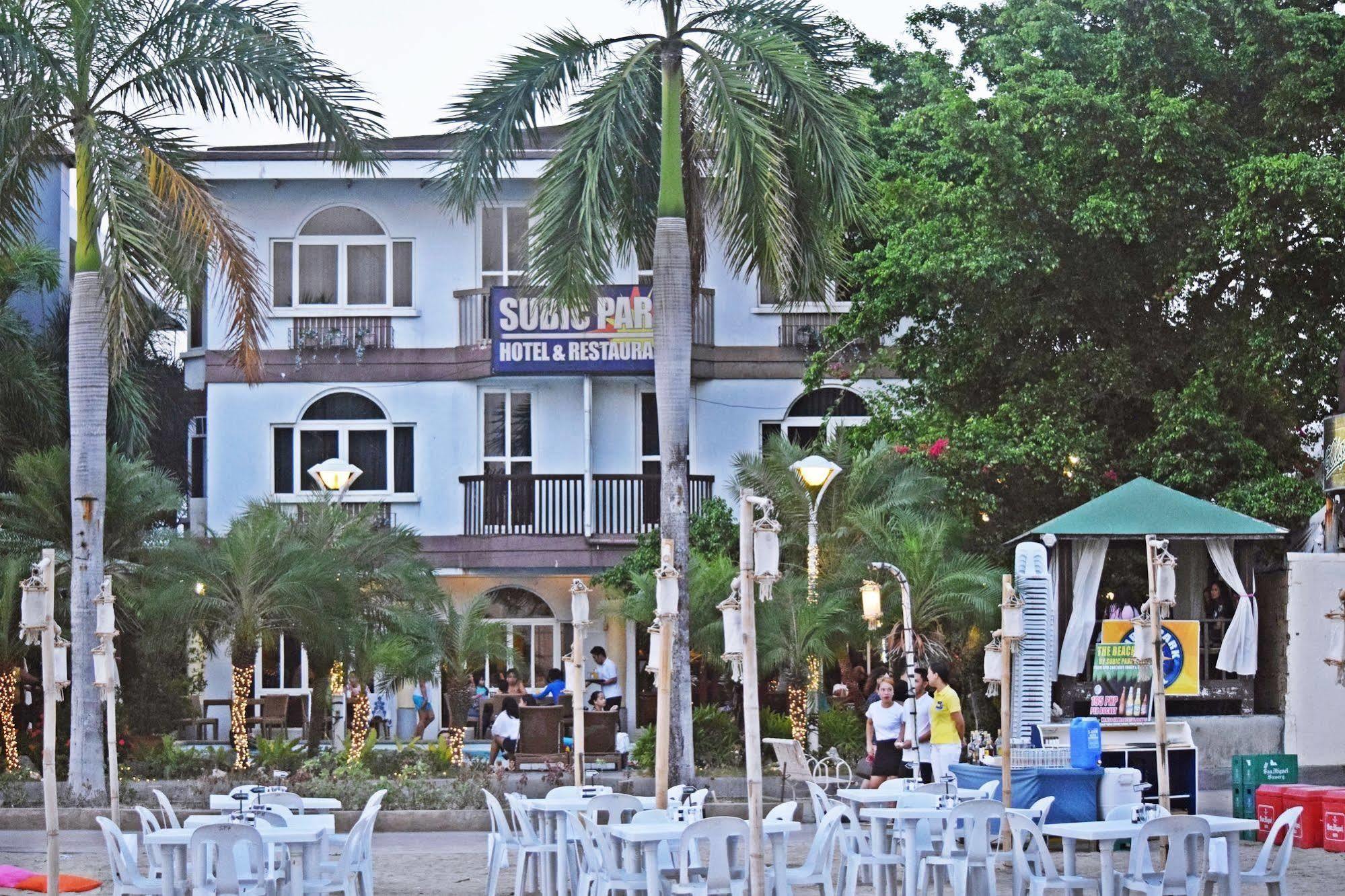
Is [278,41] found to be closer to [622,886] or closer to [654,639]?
[654,639]

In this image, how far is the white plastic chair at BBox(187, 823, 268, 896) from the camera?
11.7m

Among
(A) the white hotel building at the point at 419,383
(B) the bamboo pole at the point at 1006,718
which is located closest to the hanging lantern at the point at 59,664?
(B) the bamboo pole at the point at 1006,718

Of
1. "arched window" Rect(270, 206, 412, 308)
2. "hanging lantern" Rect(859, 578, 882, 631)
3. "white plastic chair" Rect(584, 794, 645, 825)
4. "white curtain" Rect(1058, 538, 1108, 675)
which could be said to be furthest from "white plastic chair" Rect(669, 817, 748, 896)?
"arched window" Rect(270, 206, 412, 308)

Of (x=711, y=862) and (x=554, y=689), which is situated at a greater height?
(x=554, y=689)

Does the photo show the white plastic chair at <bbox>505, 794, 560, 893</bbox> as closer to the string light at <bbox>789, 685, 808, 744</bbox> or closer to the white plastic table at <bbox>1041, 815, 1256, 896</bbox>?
the white plastic table at <bbox>1041, 815, 1256, 896</bbox>

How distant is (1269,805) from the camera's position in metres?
17.2

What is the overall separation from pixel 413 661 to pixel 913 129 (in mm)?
9109

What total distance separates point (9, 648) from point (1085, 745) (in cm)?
Result: 1184

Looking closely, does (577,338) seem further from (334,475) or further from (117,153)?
(117,153)

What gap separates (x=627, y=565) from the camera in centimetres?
2898

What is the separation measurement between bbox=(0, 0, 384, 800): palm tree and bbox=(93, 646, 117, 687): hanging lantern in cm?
304

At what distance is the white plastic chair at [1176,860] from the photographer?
1189 centimetres

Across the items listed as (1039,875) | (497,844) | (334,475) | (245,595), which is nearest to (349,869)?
(497,844)

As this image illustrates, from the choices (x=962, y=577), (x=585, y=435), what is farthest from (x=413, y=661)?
(x=585, y=435)
